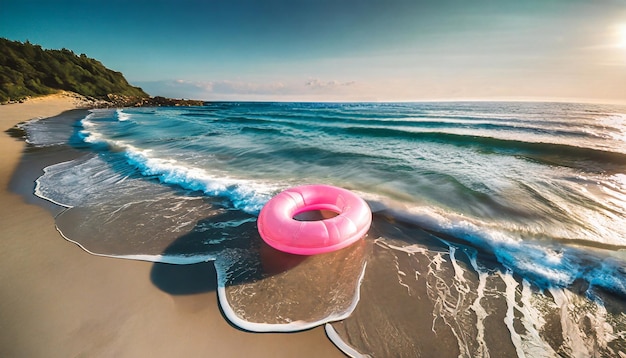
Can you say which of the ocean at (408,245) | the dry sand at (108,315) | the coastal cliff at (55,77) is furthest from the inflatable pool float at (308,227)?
the coastal cliff at (55,77)

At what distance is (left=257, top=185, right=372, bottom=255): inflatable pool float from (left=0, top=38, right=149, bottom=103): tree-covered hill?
40429mm

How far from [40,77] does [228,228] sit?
54.7 m

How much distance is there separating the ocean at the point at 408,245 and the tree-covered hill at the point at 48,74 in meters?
36.8

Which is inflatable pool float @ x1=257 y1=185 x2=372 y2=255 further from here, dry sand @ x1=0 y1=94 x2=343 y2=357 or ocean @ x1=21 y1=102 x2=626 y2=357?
dry sand @ x1=0 y1=94 x2=343 y2=357

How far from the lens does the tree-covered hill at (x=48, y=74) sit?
97.3 feet

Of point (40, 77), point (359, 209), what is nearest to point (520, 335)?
point (359, 209)

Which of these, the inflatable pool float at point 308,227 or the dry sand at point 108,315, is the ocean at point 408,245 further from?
the inflatable pool float at point 308,227

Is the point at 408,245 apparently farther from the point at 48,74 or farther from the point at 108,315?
the point at 48,74

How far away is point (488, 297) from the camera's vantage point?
2863 mm

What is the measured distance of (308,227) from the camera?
10.6 feet

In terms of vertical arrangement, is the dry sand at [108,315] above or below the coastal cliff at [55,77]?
below

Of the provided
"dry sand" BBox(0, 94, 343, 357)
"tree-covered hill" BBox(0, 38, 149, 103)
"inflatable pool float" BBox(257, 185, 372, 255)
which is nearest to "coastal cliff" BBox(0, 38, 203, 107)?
"tree-covered hill" BBox(0, 38, 149, 103)

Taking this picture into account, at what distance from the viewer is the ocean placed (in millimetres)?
2475

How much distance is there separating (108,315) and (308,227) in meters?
2.38
